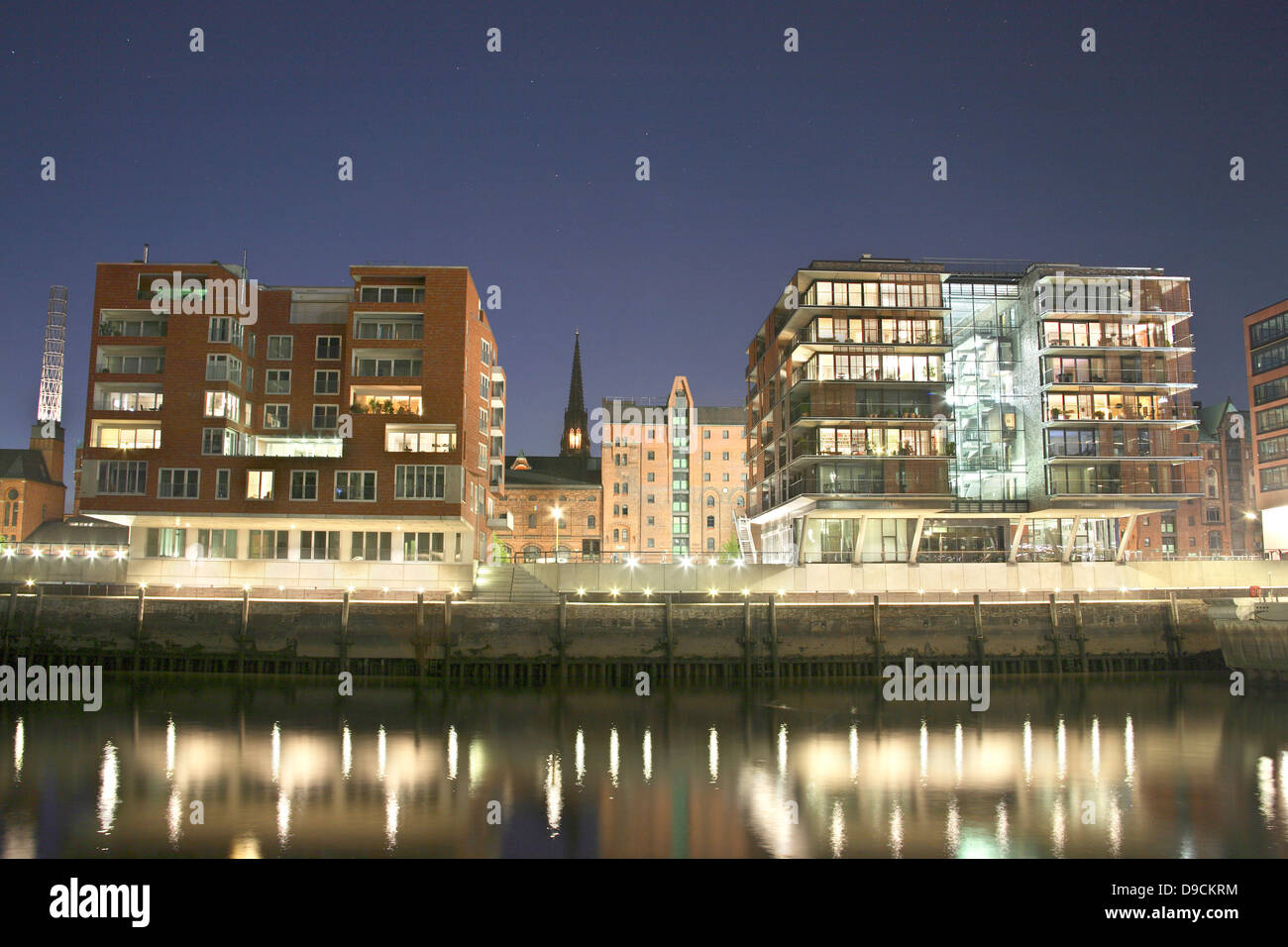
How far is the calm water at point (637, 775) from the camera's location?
2373 centimetres

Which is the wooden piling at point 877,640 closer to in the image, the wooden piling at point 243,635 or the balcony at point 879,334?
the balcony at point 879,334

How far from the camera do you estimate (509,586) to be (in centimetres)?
5884

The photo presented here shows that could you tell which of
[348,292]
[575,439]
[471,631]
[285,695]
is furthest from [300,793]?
[575,439]

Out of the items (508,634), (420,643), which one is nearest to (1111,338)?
(508,634)

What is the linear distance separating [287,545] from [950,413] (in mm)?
48339

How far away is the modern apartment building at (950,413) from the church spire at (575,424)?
3944 inches

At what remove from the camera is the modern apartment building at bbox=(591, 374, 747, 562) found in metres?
130

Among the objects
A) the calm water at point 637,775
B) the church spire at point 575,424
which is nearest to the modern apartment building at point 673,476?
the church spire at point 575,424

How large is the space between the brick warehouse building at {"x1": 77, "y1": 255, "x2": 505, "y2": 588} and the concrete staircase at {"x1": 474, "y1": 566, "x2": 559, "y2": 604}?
83.5 inches

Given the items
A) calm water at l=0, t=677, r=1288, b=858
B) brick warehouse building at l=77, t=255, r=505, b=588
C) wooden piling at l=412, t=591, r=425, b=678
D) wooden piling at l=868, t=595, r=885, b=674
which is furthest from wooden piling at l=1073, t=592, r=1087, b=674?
brick warehouse building at l=77, t=255, r=505, b=588

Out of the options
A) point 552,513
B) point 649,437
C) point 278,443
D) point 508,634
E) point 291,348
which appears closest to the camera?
point 508,634

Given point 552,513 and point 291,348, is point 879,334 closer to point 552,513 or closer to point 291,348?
point 291,348

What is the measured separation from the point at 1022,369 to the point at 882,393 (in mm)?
12185

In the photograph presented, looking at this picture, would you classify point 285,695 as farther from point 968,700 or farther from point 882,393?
point 882,393
